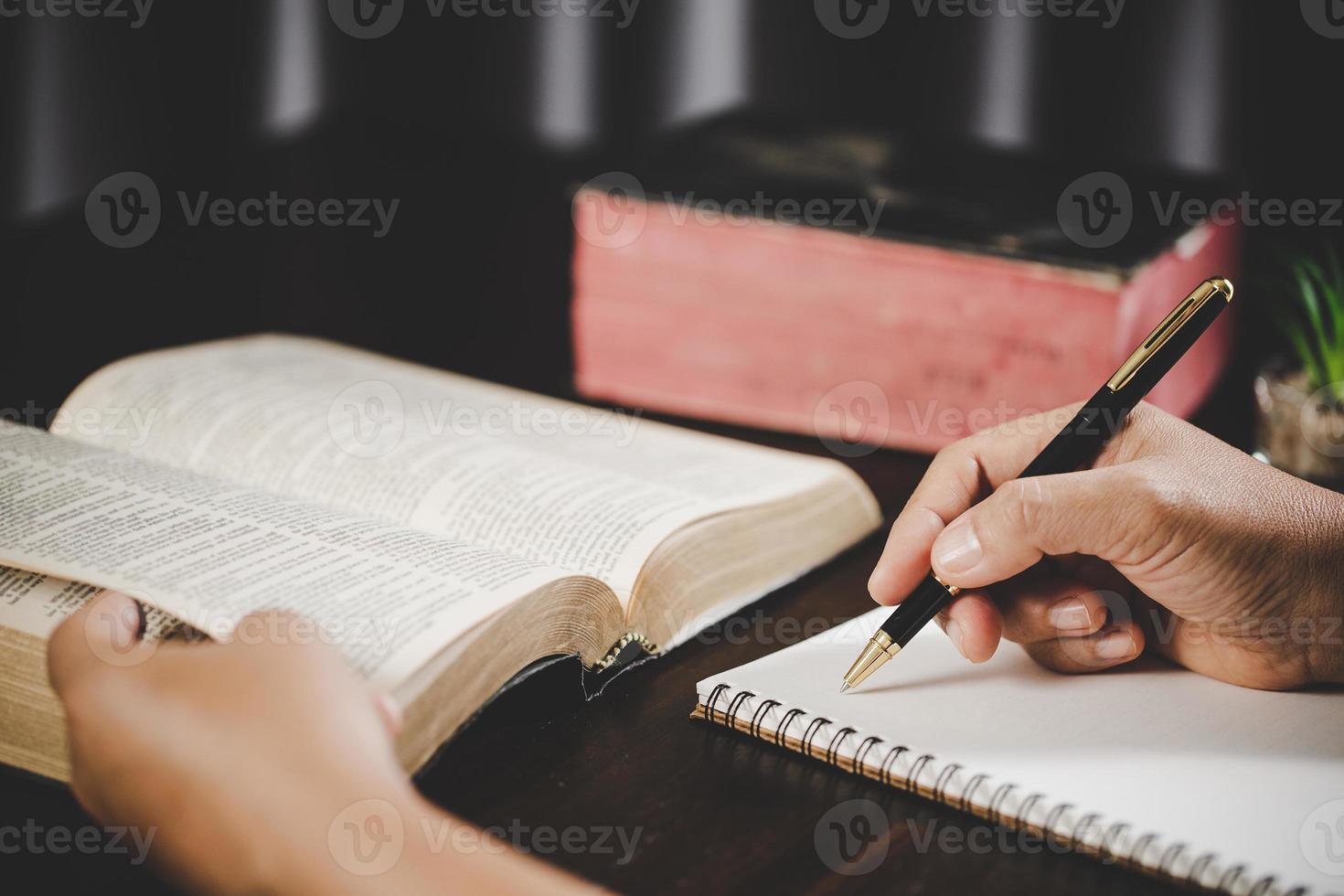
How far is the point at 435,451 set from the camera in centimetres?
93

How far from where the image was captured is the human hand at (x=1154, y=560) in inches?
27.7

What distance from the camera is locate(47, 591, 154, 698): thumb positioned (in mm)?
609

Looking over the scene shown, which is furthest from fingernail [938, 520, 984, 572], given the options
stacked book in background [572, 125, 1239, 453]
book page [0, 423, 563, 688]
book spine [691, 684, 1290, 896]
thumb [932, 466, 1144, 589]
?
stacked book in background [572, 125, 1239, 453]

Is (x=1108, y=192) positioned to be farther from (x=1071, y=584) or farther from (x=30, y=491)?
(x=30, y=491)

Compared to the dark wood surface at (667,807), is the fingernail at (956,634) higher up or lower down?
higher up

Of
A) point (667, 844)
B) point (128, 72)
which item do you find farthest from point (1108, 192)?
point (128, 72)

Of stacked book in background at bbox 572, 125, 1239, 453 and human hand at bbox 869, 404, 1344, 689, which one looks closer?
human hand at bbox 869, 404, 1344, 689

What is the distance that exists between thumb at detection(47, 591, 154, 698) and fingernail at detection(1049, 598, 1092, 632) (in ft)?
1.58

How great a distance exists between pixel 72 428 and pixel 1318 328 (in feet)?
3.34

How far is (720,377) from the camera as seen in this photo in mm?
1231

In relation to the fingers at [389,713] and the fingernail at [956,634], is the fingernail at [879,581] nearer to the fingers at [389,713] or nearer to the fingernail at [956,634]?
the fingernail at [956,634]

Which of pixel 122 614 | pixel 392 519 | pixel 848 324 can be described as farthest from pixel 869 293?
pixel 122 614

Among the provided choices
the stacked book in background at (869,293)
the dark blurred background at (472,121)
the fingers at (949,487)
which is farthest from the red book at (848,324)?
the fingers at (949,487)

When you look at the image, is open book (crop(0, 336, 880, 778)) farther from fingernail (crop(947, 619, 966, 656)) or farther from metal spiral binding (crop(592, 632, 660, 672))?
fingernail (crop(947, 619, 966, 656))
